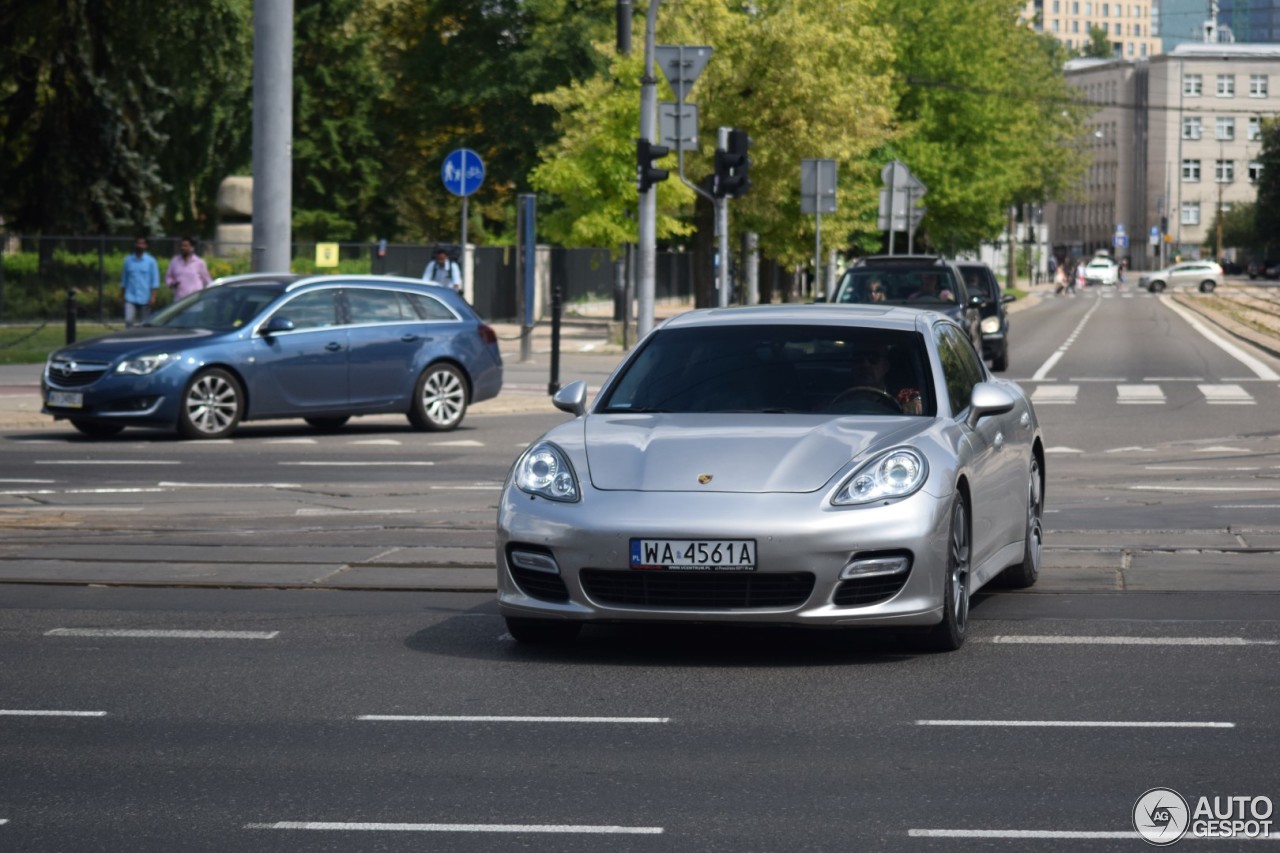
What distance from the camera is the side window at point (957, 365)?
967 cm

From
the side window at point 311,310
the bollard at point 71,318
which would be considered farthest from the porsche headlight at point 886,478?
the bollard at point 71,318

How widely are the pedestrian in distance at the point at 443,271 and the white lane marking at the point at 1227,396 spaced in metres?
12.0

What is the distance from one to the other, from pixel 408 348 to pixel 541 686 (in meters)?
13.9

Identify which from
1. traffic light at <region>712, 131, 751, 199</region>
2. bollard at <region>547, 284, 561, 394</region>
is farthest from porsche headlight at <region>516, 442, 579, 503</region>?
traffic light at <region>712, 131, 751, 199</region>

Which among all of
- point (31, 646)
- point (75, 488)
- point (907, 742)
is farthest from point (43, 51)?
point (907, 742)

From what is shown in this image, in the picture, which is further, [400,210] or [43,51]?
[400,210]

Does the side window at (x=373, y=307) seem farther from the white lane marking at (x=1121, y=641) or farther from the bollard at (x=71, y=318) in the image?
the white lane marking at (x=1121, y=641)

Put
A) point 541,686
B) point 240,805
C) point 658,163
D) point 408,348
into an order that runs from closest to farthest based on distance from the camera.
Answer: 1. point 240,805
2. point 541,686
3. point 408,348
4. point 658,163

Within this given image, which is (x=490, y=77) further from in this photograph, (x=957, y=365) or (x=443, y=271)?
(x=957, y=365)

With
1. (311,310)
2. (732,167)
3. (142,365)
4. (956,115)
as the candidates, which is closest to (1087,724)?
(142,365)

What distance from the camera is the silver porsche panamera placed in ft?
27.1

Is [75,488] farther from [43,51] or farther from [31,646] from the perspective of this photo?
[43,51]

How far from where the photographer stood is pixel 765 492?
834 centimetres

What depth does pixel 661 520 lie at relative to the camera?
324 inches
